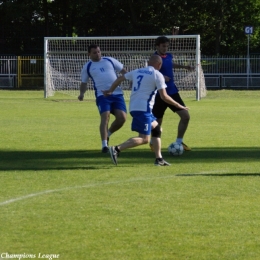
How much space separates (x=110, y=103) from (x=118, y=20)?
3899 cm

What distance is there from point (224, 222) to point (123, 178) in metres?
3.06

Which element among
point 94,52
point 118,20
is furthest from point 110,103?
point 118,20

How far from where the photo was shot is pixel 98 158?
12.6 metres

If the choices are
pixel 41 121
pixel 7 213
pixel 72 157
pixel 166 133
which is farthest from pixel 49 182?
pixel 41 121

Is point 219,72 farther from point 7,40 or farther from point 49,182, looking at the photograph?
point 49,182

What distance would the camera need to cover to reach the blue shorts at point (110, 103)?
43.2 feet

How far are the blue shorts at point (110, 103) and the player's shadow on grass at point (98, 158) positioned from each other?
779 mm

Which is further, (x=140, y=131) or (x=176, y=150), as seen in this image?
(x=176, y=150)

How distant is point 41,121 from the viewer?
2130 cm

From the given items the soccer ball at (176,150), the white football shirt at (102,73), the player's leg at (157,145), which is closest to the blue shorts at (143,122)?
the player's leg at (157,145)

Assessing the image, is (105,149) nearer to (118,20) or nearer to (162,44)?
(162,44)

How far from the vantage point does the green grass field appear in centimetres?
641

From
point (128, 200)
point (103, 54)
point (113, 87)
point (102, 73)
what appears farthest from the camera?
point (103, 54)

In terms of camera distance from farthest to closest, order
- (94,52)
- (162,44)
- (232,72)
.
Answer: (232,72) → (94,52) → (162,44)
